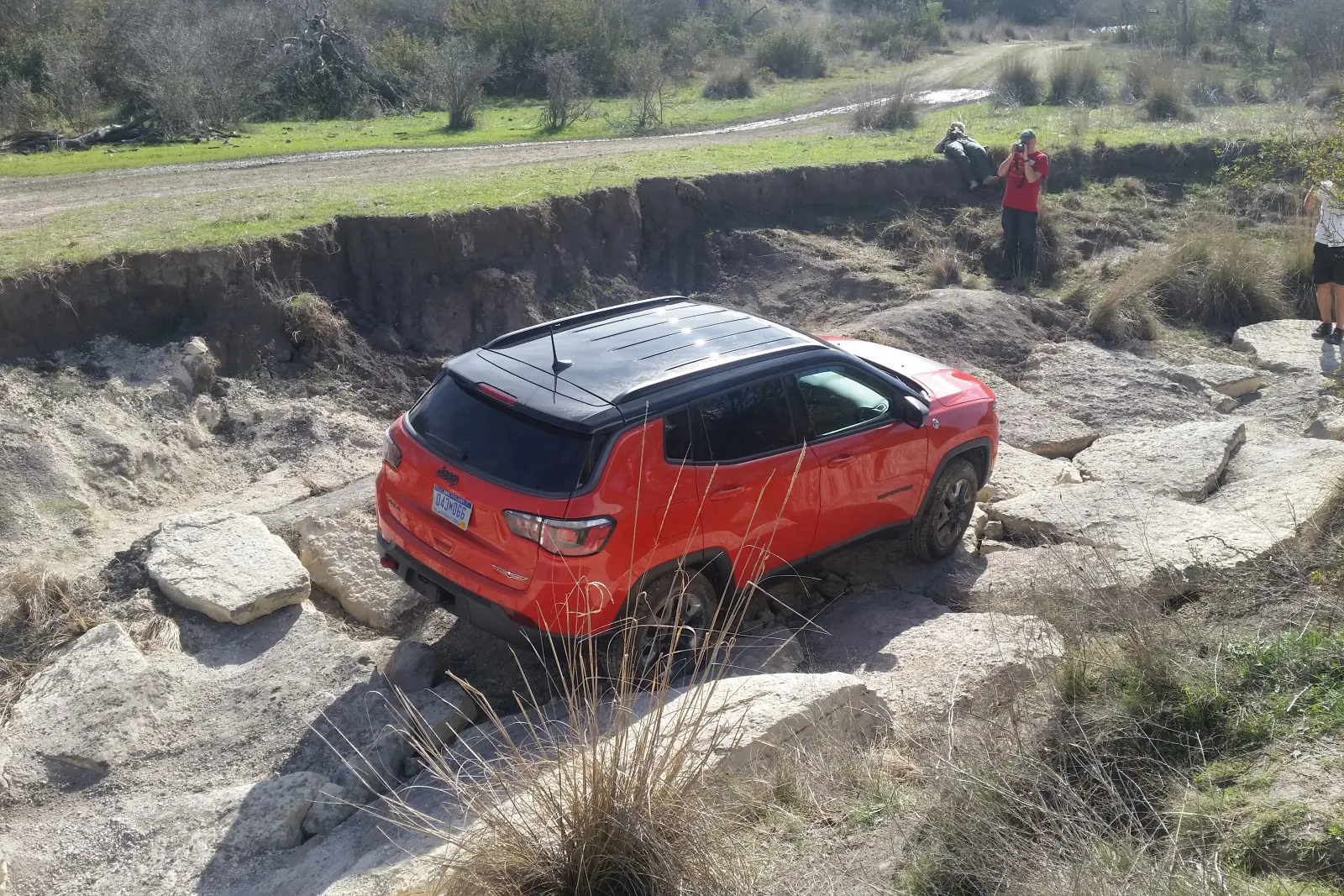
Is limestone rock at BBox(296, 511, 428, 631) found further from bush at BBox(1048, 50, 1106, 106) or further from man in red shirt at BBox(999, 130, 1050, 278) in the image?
bush at BBox(1048, 50, 1106, 106)

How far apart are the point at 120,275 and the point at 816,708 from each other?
696cm

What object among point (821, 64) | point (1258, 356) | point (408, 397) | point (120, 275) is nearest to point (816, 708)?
point (408, 397)

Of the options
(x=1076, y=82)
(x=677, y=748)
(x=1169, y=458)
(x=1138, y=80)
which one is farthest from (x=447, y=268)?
(x=1076, y=82)

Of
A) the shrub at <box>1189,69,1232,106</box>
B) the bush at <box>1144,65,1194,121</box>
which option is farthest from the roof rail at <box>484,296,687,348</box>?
the shrub at <box>1189,69,1232,106</box>

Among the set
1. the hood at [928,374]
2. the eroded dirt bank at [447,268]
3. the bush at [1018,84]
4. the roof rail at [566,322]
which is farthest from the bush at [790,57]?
the roof rail at [566,322]

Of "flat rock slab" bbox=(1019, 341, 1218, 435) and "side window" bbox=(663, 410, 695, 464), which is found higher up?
"side window" bbox=(663, 410, 695, 464)

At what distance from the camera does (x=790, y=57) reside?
33.1 meters

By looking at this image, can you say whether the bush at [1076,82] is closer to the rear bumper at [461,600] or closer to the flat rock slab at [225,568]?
the flat rock slab at [225,568]

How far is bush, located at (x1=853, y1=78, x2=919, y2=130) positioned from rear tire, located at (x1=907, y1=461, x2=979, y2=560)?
1443cm

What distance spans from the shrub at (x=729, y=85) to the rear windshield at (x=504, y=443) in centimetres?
2309

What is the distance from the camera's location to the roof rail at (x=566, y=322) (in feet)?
20.9

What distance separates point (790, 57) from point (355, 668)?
30124 mm

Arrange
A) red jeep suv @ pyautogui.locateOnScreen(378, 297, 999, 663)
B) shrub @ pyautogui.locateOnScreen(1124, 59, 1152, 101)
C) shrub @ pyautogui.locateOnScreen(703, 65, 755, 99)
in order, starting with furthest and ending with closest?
1. shrub @ pyautogui.locateOnScreen(703, 65, 755, 99)
2. shrub @ pyautogui.locateOnScreen(1124, 59, 1152, 101)
3. red jeep suv @ pyautogui.locateOnScreen(378, 297, 999, 663)

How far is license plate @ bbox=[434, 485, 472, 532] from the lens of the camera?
5.55 meters
